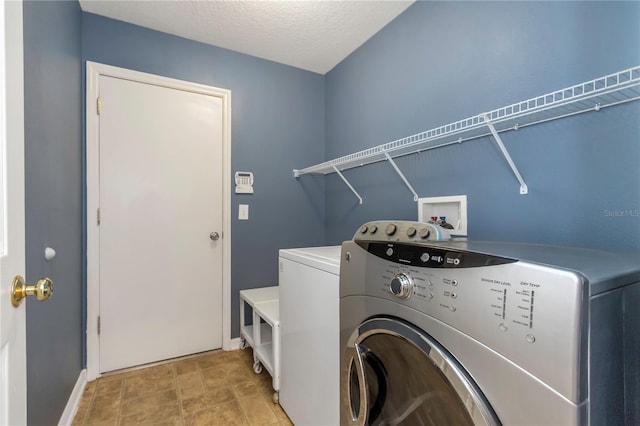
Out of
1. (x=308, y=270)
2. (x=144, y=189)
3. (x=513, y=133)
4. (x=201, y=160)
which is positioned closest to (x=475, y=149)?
(x=513, y=133)

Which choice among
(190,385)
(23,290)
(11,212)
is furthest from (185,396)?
(11,212)

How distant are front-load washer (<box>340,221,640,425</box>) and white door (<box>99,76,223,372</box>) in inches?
68.6

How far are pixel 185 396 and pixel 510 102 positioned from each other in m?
2.31

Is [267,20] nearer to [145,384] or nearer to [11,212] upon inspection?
[11,212]

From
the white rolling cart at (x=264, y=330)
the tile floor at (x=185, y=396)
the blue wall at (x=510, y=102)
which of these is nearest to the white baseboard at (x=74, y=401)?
the tile floor at (x=185, y=396)

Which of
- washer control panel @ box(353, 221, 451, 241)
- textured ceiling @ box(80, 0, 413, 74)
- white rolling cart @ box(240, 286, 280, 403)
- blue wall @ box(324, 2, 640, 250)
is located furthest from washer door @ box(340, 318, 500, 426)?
textured ceiling @ box(80, 0, 413, 74)

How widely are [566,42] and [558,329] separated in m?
1.17

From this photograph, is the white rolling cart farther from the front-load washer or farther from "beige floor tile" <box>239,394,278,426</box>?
the front-load washer

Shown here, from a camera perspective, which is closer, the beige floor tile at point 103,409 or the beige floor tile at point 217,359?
the beige floor tile at point 103,409

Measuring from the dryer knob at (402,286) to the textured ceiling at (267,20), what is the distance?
174 cm

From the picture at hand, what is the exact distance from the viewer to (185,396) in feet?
5.64

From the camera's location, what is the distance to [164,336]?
6.84 feet

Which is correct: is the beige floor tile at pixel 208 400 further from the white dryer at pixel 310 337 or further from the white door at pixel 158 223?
the white door at pixel 158 223

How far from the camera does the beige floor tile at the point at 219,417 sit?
1510mm
